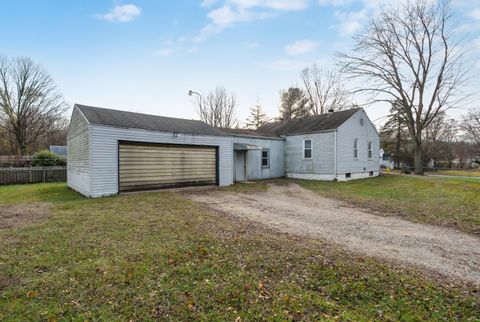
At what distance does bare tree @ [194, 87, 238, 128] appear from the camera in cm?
3678

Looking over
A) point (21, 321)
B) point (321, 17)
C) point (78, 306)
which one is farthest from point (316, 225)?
point (321, 17)

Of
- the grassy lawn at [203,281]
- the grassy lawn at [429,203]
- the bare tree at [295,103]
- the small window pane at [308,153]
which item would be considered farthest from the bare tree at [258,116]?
the grassy lawn at [203,281]

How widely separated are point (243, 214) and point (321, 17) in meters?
11.1

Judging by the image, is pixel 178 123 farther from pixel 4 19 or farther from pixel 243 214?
pixel 4 19

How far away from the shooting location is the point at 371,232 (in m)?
5.73

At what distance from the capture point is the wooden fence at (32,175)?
1529 cm

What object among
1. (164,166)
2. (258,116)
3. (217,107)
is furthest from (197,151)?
(258,116)

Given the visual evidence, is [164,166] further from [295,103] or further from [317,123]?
[295,103]

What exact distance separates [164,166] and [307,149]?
10.4 metres

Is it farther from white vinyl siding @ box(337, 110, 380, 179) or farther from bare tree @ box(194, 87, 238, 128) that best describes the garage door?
bare tree @ box(194, 87, 238, 128)

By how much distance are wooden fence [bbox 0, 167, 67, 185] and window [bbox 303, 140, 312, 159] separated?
17.3 metres

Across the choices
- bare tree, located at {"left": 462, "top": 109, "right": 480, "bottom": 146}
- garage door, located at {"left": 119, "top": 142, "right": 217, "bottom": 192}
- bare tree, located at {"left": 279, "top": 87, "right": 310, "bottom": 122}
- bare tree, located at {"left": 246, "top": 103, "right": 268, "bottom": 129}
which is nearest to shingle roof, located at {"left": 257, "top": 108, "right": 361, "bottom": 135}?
garage door, located at {"left": 119, "top": 142, "right": 217, "bottom": 192}

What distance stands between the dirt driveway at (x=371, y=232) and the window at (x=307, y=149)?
836cm

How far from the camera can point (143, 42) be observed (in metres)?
13.4
